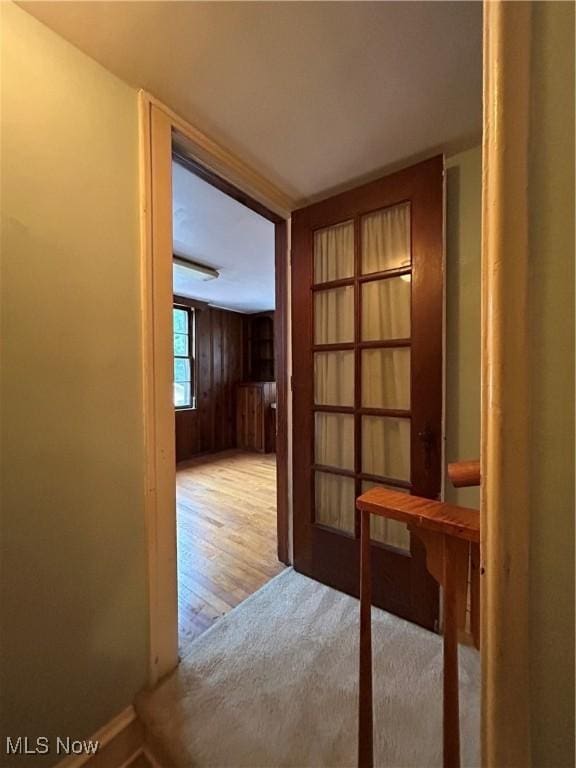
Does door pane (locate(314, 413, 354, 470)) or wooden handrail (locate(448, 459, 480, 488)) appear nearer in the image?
wooden handrail (locate(448, 459, 480, 488))

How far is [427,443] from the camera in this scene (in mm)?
1357

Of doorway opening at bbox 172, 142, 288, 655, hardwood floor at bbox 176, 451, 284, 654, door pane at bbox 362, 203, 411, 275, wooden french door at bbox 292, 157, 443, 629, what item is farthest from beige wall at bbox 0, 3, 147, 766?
door pane at bbox 362, 203, 411, 275

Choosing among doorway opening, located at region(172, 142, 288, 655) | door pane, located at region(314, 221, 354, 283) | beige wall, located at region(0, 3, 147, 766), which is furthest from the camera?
doorway opening, located at region(172, 142, 288, 655)

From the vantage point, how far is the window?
460 centimetres

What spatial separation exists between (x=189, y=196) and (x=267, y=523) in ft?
7.67

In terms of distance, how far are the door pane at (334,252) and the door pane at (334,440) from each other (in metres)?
0.73

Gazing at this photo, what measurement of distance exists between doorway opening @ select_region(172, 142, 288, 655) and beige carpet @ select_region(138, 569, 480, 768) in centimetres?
21

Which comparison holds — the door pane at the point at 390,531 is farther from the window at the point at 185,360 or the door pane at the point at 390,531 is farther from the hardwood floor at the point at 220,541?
the window at the point at 185,360

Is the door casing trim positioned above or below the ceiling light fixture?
below

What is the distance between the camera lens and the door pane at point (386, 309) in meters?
1.45

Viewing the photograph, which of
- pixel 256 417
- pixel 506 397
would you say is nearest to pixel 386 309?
pixel 506 397

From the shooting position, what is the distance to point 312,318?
171 centimetres

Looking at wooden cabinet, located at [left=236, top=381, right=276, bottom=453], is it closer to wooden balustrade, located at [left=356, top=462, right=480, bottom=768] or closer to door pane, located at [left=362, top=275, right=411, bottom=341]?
door pane, located at [left=362, top=275, right=411, bottom=341]

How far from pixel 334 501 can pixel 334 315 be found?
979 mm
